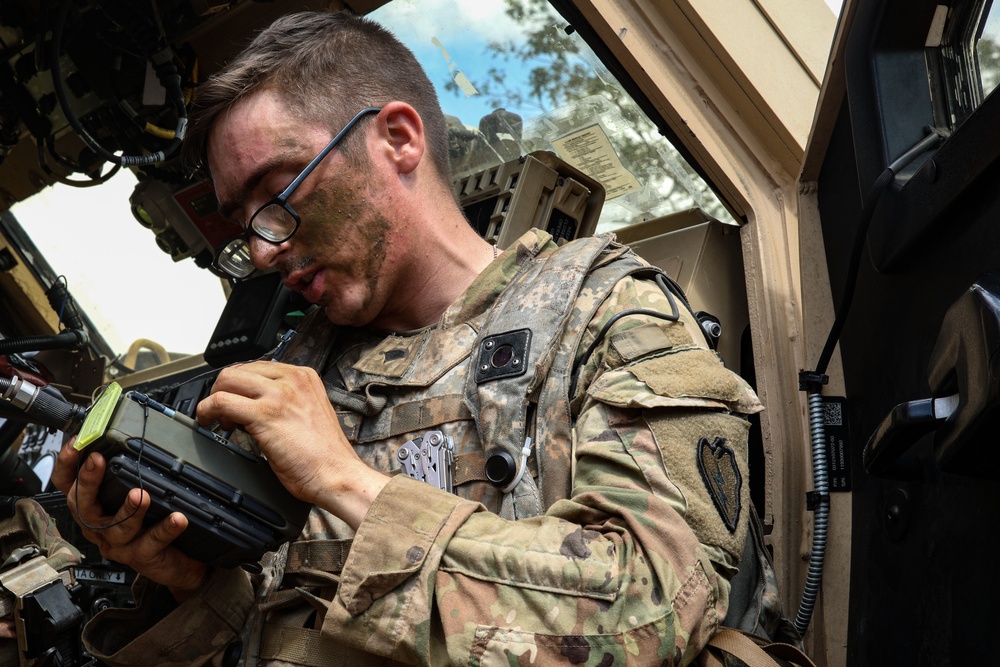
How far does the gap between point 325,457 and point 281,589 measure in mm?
383

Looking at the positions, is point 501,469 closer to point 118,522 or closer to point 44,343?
point 118,522

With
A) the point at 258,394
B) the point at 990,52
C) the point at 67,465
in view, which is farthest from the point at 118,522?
the point at 990,52

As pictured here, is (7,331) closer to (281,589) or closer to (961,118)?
(281,589)

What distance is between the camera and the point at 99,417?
1.42 metres

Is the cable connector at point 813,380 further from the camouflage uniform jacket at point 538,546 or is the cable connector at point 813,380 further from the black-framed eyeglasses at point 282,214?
the black-framed eyeglasses at point 282,214

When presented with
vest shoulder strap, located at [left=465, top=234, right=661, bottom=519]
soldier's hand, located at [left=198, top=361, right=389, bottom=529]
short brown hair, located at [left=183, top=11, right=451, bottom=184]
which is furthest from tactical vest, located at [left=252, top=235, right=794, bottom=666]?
short brown hair, located at [left=183, top=11, right=451, bottom=184]

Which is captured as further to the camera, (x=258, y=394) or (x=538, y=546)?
(x=258, y=394)

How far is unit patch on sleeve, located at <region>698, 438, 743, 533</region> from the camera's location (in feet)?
4.58

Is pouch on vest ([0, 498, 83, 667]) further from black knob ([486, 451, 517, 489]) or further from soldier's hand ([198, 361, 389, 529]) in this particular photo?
black knob ([486, 451, 517, 489])

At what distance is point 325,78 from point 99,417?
0.83 meters

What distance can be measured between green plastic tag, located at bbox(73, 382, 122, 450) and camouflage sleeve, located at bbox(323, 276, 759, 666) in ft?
1.37

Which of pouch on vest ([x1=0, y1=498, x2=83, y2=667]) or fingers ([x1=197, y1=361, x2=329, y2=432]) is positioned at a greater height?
fingers ([x1=197, y1=361, x2=329, y2=432])

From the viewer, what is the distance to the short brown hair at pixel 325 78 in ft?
6.18

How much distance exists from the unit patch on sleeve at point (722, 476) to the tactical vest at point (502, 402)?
19 centimetres
